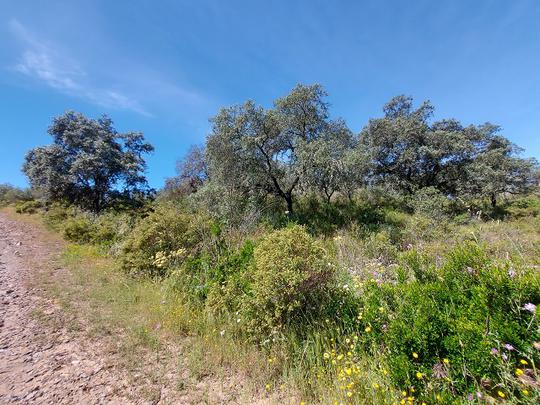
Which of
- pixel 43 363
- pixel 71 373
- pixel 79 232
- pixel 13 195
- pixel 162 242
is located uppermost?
pixel 13 195

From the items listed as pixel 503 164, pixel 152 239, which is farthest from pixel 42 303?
pixel 503 164

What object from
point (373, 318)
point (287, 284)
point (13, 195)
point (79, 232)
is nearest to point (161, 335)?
point (287, 284)

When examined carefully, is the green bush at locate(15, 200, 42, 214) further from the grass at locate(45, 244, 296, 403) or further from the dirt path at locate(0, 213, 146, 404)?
the dirt path at locate(0, 213, 146, 404)

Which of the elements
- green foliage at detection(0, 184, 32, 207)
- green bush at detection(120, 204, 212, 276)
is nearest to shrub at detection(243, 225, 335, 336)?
green bush at detection(120, 204, 212, 276)

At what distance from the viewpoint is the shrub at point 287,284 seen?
283cm

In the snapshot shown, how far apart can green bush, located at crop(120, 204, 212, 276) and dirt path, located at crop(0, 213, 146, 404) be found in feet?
5.83

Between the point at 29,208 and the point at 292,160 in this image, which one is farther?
the point at 29,208

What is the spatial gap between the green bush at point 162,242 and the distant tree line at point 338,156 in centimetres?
427

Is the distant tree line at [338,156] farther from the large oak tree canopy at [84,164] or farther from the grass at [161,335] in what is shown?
the large oak tree canopy at [84,164]

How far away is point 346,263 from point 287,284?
2.40 meters

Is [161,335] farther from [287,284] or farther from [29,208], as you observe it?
[29,208]

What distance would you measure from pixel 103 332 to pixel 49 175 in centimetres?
2050

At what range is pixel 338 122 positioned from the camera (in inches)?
469

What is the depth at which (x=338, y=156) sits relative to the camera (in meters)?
9.79
